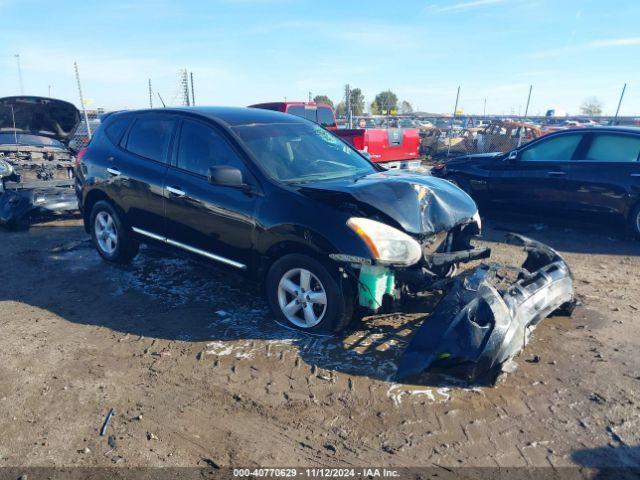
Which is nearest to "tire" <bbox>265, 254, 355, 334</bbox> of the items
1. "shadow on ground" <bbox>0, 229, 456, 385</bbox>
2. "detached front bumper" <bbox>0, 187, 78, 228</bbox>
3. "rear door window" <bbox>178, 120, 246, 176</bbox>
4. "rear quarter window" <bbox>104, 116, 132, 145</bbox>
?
"shadow on ground" <bbox>0, 229, 456, 385</bbox>

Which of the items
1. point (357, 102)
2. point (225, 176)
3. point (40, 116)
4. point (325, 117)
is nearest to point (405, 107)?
point (357, 102)

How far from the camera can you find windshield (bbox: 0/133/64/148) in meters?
9.23

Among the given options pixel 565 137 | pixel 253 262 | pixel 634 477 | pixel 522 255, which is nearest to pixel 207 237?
pixel 253 262

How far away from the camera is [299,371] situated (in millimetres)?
3498

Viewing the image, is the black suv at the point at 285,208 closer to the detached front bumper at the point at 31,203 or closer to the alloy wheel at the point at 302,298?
the alloy wheel at the point at 302,298

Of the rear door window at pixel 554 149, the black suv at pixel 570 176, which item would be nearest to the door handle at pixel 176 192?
the black suv at pixel 570 176

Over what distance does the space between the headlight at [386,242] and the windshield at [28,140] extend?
27.2ft

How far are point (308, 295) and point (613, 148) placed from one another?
5.63m

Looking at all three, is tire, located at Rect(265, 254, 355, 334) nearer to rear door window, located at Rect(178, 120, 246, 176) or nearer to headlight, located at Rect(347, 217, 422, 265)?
headlight, located at Rect(347, 217, 422, 265)

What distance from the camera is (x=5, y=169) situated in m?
8.23

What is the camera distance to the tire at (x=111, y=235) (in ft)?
18.2

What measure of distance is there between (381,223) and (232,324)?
1594 millimetres

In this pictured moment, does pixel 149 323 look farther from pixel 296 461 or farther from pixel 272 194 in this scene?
pixel 296 461

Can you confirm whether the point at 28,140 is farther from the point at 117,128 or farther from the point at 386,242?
the point at 386,242
